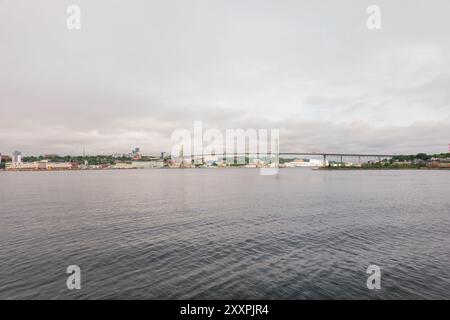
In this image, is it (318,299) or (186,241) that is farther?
(186,241)

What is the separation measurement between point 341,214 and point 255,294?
26264 mm

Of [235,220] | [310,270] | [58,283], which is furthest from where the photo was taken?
[235,220]

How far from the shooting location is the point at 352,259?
18469mm

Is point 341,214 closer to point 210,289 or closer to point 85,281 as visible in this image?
point 210,289

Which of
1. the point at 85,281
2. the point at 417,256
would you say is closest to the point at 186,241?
the point at 85,281

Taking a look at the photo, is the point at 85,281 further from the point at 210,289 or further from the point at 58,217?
the point at 58,217

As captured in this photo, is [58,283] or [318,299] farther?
[58,283]

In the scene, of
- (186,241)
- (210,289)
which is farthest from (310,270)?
(186,241)

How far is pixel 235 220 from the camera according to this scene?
31.5m

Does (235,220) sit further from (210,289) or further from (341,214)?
(210,289)

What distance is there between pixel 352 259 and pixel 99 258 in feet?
59.4

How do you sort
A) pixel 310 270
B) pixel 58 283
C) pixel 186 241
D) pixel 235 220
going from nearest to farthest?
pixel 58 283 < pixel 310 270 < pixel 186 241 < pixel 235 220
